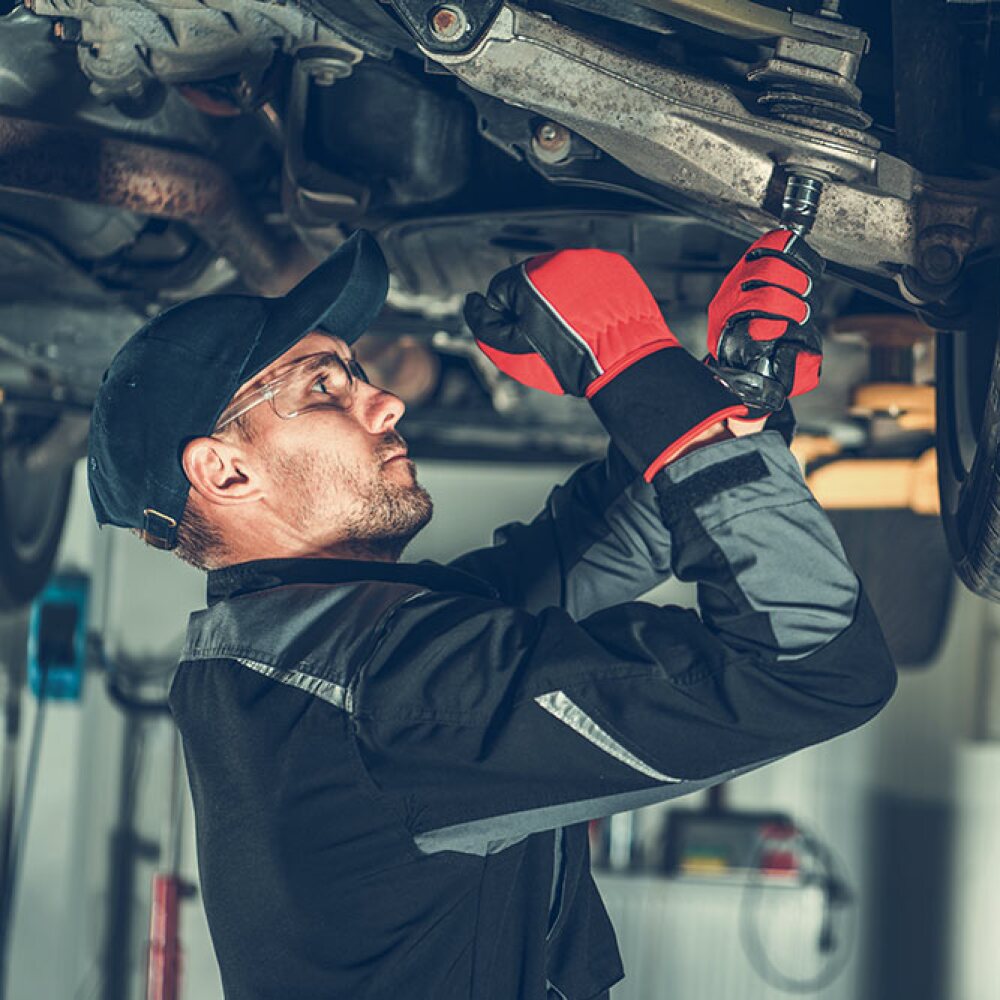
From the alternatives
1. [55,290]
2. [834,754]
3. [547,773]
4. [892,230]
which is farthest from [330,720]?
[834,754]

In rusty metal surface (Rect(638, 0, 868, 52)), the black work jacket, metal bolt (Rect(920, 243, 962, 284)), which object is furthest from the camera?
metal bolt (Rect(920, 243, 962, 284))

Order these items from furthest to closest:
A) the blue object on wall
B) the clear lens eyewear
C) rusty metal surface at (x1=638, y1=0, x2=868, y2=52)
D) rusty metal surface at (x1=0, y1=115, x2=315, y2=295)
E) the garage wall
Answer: the garage wall
the blue object on wall
rusty metal surface at (x1=0, y1=115, x2=315, y2=295)
the clear lens eyewear
rusty metal surface at (x1=638, y1=0, x2=868, y2=52)

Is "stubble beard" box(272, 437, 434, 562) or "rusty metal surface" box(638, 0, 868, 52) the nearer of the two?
"rusty metal surface" box(638, 0, 868, 52)

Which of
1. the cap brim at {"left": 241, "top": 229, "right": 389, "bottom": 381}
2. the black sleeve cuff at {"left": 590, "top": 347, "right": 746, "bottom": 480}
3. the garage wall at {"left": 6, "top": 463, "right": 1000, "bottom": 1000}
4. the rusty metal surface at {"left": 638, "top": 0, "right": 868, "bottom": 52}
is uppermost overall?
the rusty metal surface at {"left": 638, "top": 0, "right": 868, "bottom": 52}

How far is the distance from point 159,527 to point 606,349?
0.53 m

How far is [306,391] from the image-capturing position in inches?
55.8

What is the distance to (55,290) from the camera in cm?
221

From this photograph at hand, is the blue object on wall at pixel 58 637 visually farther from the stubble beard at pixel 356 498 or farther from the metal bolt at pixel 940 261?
the metal bolt at pixel 940 261

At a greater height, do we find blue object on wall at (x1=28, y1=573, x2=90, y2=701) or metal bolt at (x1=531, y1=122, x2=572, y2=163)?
metal bolt at (x1=531, y1=122, x2=572, y2=163)

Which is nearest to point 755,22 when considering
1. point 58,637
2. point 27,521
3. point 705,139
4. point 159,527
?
point 705,139

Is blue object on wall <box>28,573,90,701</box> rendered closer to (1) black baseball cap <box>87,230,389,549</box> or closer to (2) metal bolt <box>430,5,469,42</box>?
(1) black baseball cap <box>87,230,389,549</box>

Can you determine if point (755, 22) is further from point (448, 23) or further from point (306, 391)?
point (306, 391)

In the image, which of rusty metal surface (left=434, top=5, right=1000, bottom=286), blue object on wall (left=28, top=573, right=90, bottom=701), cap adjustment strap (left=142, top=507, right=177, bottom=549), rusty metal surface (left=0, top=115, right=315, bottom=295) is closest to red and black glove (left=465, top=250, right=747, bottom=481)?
rusty metal surface (left=434, top=5, right=1000, bottom=286)

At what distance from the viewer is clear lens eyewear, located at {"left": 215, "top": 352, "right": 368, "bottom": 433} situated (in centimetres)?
140
